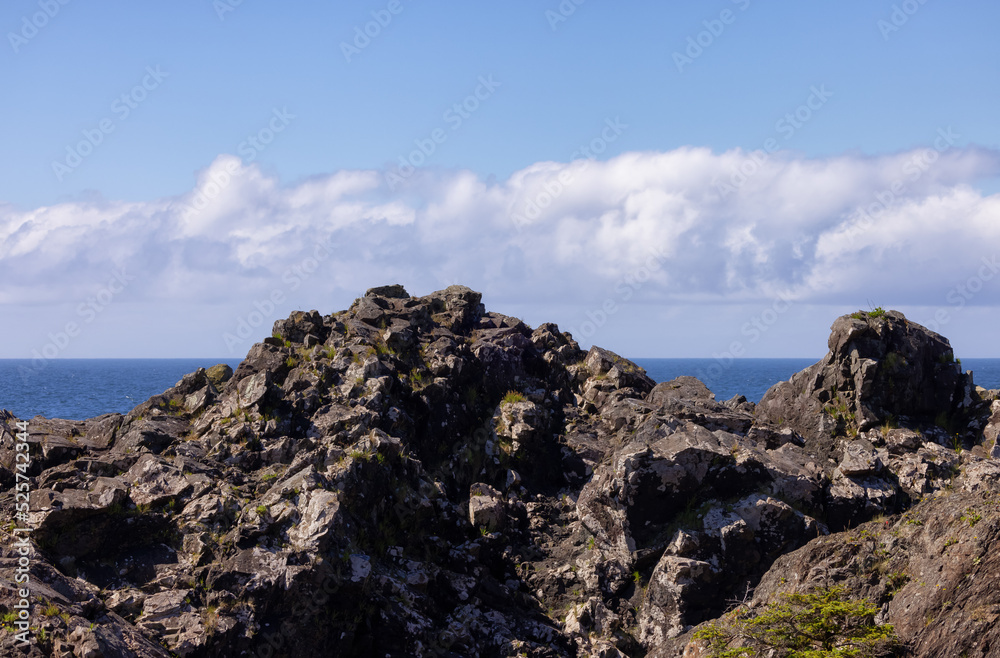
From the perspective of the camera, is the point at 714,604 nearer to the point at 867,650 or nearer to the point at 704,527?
the point at 704,527

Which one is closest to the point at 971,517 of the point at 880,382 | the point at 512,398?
the point at 880,382

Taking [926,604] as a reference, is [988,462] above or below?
above

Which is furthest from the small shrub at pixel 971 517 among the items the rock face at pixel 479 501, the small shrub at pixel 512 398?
the small shrub at pixel 512 398

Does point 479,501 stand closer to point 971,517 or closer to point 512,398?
point 512,398

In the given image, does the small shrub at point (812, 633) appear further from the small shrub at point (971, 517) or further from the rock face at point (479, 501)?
the small shrub at point (971, 517)

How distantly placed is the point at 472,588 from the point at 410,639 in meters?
2.72

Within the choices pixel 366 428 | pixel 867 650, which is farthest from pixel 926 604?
pixel 366 428

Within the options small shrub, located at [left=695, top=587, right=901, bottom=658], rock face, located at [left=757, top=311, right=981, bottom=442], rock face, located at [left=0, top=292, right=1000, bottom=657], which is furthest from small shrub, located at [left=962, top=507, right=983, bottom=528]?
rock face, located at [left=757, top=311, right=981, bottom=442]

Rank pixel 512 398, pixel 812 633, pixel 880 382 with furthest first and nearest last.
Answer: pixel 512 398 → pixel 880 382 → pixel 812 633

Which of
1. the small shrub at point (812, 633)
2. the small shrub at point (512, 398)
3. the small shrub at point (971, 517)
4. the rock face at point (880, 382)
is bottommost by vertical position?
the small shrub at point (812, 633)

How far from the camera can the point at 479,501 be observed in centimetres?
2253

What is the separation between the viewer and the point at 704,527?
19.8 meters

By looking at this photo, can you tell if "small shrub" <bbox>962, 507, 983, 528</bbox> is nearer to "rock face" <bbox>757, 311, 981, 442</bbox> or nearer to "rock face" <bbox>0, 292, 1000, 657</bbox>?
"rock face" <bbox>0, 292, 1000, 657</bbox>

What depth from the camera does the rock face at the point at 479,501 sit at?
1555cm
